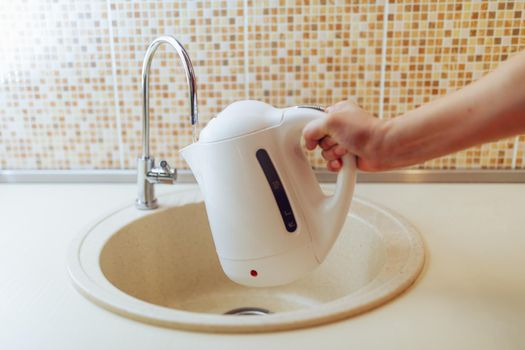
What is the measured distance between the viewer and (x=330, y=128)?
66cm

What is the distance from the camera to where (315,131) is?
26.6 inches

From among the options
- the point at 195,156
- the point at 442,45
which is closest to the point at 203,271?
the point at 195,156

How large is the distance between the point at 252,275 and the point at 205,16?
1.91ft

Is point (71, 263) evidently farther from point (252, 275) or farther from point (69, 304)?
point (252, 275)

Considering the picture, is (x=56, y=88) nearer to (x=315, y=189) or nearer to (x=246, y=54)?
(x=246, y=54)

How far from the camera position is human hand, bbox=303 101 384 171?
2.13 ft

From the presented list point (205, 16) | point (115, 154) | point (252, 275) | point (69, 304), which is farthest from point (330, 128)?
point (115, 154)

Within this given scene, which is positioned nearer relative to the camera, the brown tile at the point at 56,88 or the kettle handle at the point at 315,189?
the kettle handle at the point at 315,189

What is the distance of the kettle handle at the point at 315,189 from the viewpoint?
0.69m

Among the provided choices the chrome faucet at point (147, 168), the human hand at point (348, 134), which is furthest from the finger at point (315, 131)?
the chrome faucet at point (147, 168)

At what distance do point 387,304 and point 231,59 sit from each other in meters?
0.65

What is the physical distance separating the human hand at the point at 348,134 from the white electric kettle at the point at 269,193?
0.02 metres

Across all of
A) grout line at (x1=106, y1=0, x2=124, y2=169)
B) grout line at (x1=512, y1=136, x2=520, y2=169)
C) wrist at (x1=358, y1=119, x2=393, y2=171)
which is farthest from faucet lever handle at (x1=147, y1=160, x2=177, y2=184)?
grout line at (x1=512, y1=136, x2=520, y2=169)

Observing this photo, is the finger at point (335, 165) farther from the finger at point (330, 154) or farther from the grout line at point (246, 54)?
the grout line at point (246, 54)
